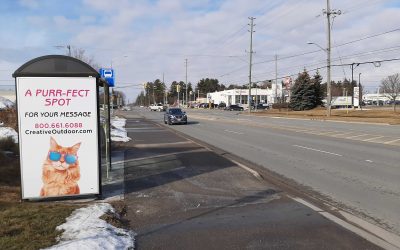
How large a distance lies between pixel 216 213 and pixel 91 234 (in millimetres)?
2377

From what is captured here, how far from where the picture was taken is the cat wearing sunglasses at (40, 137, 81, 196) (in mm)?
8359

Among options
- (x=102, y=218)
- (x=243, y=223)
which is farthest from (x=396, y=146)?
(x=102, y=218)

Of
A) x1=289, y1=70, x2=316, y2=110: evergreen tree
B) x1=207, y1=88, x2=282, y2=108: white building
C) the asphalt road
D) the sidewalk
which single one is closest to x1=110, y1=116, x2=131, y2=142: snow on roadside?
the asphalt road

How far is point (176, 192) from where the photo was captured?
9586mm

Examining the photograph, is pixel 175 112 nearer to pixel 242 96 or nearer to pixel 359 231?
pixel 359 231

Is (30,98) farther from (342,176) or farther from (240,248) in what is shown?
(342,176)

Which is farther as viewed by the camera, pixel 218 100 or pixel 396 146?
pixel 218 100

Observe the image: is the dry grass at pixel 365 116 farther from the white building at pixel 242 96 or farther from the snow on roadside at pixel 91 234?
the white building at pixel 242 96

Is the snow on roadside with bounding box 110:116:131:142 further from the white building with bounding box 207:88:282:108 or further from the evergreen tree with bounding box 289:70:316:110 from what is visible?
the white building with bounding box 207:88:282:108

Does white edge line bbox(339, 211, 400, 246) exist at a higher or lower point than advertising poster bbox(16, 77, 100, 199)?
lower

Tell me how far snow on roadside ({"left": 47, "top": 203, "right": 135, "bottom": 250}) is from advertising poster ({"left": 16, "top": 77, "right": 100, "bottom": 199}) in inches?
46.2

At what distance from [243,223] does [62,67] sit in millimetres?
4055

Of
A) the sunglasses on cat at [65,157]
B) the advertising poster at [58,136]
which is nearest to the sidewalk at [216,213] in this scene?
the advertising poster at [58,136]

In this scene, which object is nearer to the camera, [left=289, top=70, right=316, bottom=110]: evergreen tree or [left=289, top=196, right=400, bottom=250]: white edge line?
[left=289, top=196, right=400, bottom=250]: white edge line
